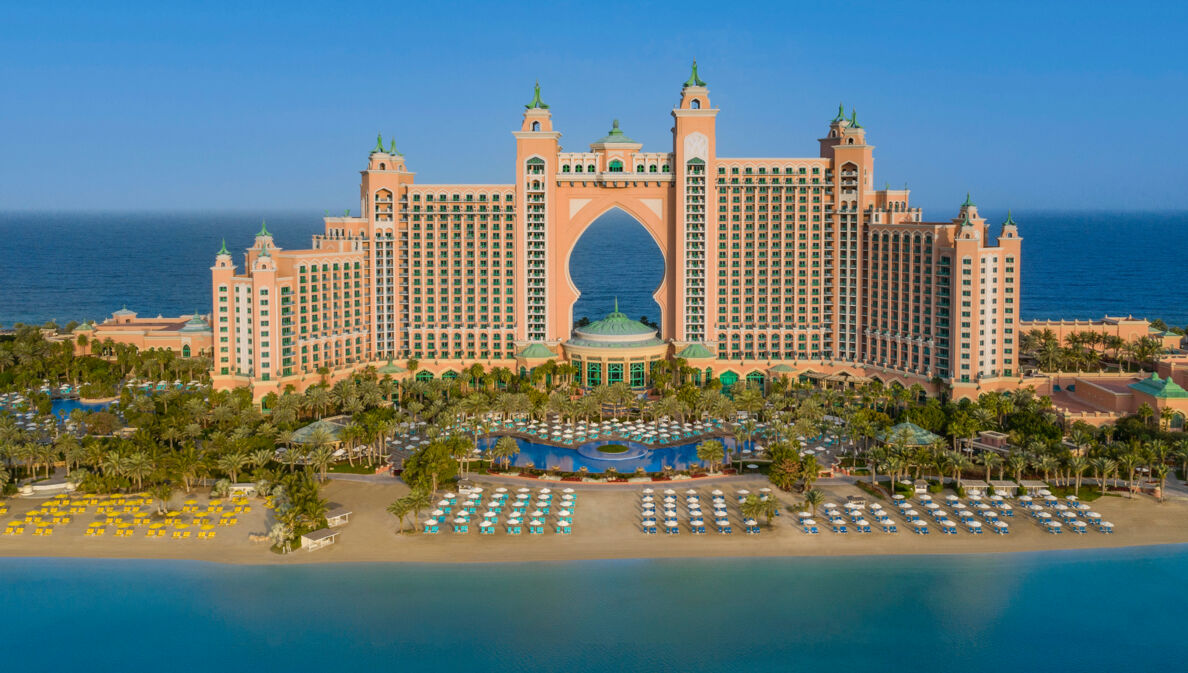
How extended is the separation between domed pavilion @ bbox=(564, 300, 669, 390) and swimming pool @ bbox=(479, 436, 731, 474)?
64.6ft

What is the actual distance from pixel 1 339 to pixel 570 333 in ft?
235

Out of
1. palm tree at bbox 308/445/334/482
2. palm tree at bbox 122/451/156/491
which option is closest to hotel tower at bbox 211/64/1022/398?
palm tree at bbox 308/445/334/482

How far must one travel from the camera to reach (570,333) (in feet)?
379

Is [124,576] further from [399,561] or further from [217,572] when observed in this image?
[399,561]

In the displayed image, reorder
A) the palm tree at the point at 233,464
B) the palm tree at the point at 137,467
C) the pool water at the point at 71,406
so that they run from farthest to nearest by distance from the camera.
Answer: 1. the pool water at the point at 71,406
2. the palm tree at the point at 233,464
3. the palm tree at the point at 137,467

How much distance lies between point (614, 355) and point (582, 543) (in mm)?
44743

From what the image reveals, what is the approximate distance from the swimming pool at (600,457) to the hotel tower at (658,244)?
2099 cm

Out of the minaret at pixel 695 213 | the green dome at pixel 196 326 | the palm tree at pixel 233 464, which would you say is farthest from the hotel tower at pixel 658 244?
the palm tree at pixel 233 464

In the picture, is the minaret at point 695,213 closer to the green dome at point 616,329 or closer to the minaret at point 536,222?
the green dome at point 616,329

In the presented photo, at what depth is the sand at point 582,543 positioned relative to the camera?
63.7 m

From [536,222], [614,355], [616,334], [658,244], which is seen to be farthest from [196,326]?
[658,244]

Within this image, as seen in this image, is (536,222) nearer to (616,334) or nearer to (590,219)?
(590,219)

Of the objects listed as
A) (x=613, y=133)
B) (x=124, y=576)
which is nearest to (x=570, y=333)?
(x=613, y=133)

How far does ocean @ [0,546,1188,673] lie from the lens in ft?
174
